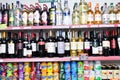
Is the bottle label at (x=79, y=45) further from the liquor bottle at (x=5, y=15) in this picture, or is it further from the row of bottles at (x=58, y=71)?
the liquor bottle at (x=5, y=15)

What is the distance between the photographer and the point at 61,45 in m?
2.34

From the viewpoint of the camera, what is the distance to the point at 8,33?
8.27 feet

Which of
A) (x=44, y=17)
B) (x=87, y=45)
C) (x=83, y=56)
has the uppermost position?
(x=44, y=17)

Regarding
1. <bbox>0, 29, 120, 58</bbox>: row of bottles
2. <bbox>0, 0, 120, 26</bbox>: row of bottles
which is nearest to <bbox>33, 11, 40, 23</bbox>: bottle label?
<bbox>0, 0, 120, 26</bbox>: row of bottles

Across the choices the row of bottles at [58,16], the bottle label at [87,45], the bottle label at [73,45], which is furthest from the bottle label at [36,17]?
the bottle label at [87,45]

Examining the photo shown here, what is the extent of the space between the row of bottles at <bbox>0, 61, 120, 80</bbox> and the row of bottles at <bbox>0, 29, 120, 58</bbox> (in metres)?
0.11

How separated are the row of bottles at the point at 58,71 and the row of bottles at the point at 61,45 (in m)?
0.11

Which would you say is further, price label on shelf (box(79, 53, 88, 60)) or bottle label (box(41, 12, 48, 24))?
bottle label (box(41, 12, 48, 24))

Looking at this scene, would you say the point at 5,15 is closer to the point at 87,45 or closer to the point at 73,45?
the point at 73,45

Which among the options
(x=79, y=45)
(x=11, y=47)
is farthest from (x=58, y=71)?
(x=11, y=47)

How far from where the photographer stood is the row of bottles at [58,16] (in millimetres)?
2367

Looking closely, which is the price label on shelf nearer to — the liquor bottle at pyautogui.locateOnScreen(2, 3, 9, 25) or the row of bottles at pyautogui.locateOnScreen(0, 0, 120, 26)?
→ the row of bottles at pyautogui.locateOnScreen(0, 0, 120, 26)

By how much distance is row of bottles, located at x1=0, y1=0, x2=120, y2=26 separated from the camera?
237 cm

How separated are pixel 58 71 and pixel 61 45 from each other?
286mm
